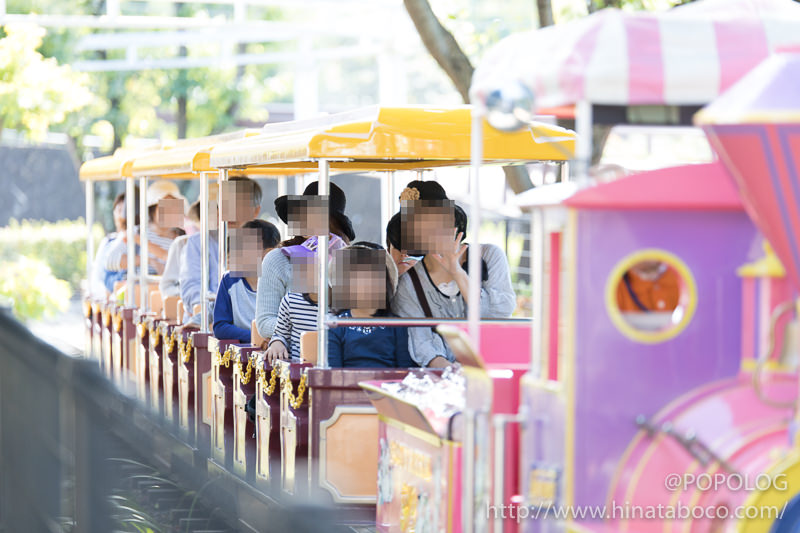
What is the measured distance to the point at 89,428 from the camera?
3822mm

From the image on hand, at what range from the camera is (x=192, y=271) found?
978cm

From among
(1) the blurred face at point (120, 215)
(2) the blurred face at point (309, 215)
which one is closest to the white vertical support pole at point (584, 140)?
(2) the blurred face at point (309, 215)

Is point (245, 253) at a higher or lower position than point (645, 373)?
higher

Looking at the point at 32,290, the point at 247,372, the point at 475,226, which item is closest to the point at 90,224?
the point at 32,290

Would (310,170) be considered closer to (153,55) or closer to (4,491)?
(4,491)

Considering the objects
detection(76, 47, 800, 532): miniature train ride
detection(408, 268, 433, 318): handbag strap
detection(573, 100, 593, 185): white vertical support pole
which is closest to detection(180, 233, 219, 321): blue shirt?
detection(408, 268, 433, 318): handbag strap

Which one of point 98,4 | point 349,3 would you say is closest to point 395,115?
point 349,3

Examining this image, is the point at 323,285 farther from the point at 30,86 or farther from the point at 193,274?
the point at 30,86

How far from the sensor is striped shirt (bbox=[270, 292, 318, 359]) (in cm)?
709

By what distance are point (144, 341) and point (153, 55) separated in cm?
1669

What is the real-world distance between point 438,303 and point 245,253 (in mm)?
2025

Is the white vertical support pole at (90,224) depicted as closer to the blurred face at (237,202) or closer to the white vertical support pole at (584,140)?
the blurred face at (237,202)

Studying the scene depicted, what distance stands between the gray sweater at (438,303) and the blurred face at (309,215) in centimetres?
53

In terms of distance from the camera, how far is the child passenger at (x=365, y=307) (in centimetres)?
652
